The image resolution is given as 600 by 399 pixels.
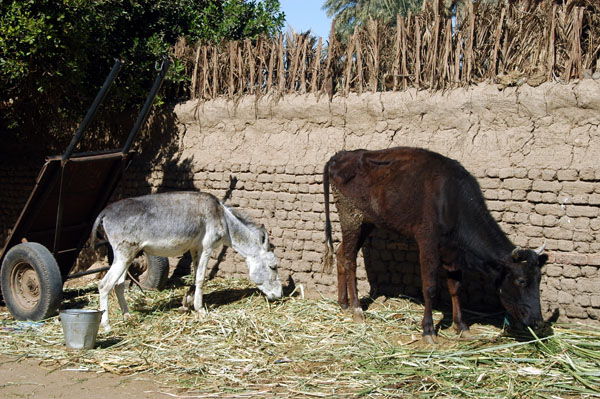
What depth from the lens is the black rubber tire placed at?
8898 mm

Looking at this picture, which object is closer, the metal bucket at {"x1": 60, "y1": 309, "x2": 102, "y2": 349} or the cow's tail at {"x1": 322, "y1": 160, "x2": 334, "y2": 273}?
the metal bucket at {"x1": 60, "y1": 309, "x2": 102, "y2": 349}

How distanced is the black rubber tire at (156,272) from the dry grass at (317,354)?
0.94 m

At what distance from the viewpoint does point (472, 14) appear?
7.74m

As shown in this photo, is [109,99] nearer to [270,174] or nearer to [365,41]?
[270,174]

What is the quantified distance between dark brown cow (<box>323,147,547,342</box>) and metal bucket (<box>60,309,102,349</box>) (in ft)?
9.92

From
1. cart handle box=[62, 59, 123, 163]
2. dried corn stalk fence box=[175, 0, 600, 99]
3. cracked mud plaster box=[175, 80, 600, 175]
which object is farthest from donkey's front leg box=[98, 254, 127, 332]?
dried corn stalk fence box=[175, 0, 600, 99]

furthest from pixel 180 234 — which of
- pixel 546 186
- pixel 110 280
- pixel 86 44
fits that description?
pixel 546 186

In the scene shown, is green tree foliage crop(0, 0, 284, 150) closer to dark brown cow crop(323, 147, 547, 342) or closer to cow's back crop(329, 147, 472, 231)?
cow's back crop(329, 147, 472, 231)

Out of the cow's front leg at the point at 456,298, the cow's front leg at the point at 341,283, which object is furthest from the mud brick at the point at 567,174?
the cow's front leg at the point at 341,283

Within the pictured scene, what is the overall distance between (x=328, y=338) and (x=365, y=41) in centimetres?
446

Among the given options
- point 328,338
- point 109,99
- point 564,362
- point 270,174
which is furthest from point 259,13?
point 564,362

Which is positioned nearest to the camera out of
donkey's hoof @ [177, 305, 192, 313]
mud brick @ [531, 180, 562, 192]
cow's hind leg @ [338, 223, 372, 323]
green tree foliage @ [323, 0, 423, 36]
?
mud brick @ [531, 180, 562, 192]

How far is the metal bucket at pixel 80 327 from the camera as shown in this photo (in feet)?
20.3

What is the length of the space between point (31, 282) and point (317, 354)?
13.1 ft
